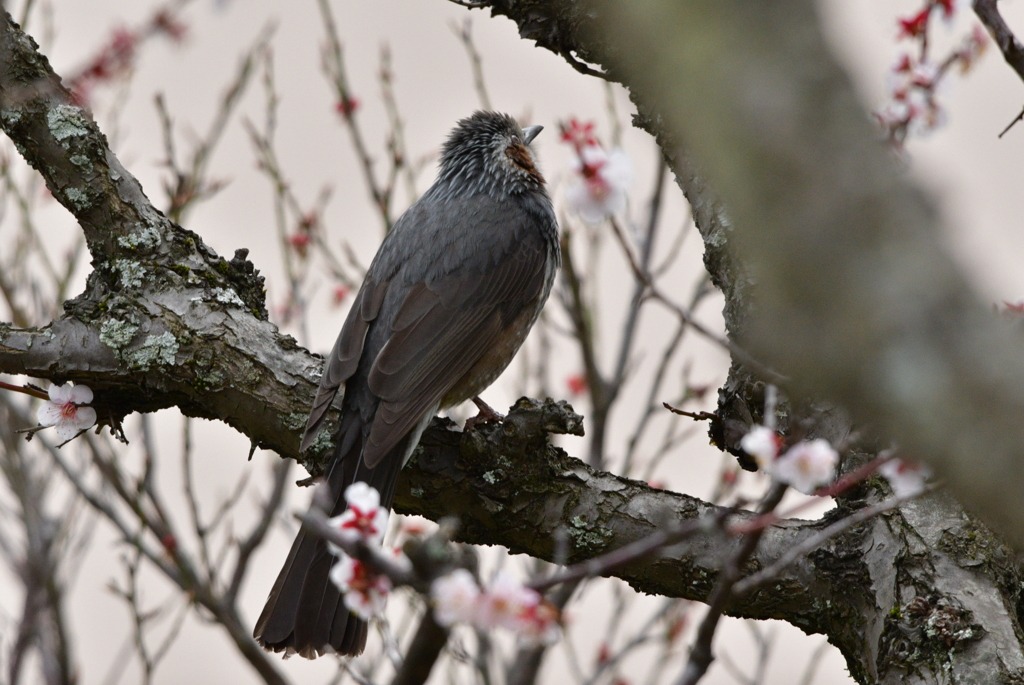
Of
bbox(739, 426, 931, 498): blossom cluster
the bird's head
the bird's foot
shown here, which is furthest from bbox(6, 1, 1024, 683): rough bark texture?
the bird's head

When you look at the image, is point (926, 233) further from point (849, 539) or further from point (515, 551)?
point (515, 551)

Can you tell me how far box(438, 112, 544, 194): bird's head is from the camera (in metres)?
4.78

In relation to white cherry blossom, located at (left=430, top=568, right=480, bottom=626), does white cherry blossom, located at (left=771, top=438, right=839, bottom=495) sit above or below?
above

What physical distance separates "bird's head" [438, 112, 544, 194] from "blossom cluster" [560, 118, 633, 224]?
2.72 meters

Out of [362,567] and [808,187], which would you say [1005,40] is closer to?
[808,187]

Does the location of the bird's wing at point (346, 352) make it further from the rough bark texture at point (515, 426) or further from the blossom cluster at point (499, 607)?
the blossom cluster at point (499, 607)

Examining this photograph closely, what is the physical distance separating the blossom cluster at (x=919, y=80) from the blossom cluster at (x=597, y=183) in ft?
3.03

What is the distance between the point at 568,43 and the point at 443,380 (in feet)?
4.42

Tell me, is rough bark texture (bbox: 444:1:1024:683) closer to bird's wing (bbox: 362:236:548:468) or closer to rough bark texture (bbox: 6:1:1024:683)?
rough bark texture (bbox: 6:1:1024:683)

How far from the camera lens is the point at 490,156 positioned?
494 cm

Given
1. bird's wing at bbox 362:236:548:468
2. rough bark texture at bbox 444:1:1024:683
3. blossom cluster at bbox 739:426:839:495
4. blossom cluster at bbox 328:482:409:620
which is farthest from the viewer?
bird's wing at bbox 362:236:548:468

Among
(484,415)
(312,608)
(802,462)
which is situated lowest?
(312,608)

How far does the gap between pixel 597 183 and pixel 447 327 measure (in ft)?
6.53

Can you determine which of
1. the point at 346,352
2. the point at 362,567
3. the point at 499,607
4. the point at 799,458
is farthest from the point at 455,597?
the point at 346,352
